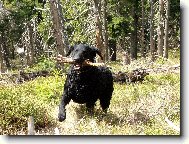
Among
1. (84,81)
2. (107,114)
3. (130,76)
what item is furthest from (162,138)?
(130,76)

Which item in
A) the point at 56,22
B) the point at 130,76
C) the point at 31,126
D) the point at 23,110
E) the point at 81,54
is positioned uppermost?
the point at 56,22

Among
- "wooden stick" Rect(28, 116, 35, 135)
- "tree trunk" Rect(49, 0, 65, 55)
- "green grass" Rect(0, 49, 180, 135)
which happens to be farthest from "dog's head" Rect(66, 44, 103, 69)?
"tree trunk" Rect(49, 0, 65, 55)

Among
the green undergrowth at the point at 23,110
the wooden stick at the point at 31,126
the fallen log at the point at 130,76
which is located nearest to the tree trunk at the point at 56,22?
the fallen log at the point at 130,76

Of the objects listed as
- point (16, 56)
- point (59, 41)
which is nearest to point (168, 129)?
point (59, 41)

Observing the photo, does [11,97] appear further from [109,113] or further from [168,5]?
[168,5]

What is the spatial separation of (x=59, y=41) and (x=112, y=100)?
436 centimetres

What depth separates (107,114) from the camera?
5969 millimetres

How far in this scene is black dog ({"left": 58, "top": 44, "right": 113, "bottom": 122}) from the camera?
217 inches

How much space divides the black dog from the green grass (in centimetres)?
24

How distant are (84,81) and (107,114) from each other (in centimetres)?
62

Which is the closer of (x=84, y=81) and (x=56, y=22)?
(x=84, y=81)

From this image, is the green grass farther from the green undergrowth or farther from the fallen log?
the fallen log

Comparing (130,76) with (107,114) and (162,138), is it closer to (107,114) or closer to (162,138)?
(107,114)

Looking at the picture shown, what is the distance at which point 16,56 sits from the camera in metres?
35.5
